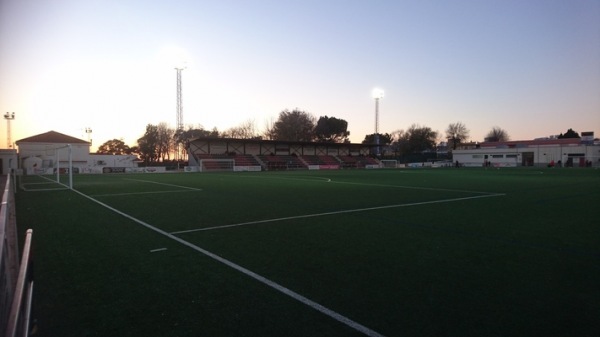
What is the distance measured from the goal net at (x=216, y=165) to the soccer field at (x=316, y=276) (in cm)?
3934

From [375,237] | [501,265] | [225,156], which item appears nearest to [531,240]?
[501,265]

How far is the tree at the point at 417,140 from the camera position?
89.5 meters

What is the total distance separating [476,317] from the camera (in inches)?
123

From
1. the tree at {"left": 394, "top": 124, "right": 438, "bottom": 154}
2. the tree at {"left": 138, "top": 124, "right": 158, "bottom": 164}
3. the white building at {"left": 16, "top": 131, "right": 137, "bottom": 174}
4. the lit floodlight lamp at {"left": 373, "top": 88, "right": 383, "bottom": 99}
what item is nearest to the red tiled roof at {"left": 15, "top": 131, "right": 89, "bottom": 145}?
the white building at {"left": 16, "top": 131, "right": 137, "bottom": 174}

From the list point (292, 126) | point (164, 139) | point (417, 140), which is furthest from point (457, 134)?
point (164, 139)

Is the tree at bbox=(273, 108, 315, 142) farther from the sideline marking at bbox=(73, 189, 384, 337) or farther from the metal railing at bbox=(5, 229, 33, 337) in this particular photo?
the metal railing at bbox=(5, 229, 33, 337)

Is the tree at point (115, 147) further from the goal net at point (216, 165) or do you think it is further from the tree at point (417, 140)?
the tree at point (417, 140)

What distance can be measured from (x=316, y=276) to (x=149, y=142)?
84.2 meters

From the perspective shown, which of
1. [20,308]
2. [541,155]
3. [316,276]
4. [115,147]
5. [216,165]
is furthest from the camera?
[115,147]

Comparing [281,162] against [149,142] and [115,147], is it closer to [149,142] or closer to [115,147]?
[149,142]

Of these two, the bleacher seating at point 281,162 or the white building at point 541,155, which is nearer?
the bleacher seating at point 281,162

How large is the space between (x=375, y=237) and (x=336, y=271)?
2160 mm

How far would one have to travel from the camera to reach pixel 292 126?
78125 millimetres

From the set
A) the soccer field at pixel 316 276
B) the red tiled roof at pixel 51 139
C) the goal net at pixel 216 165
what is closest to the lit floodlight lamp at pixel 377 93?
the goal net at pixel 216 165
